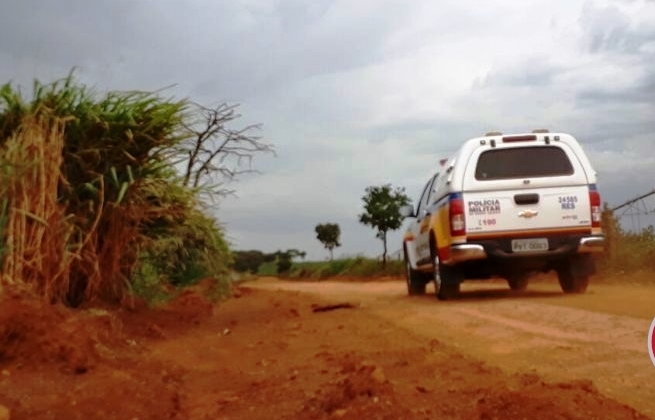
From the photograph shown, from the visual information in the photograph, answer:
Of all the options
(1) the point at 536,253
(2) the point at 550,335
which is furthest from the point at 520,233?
(2) the point at 550,335

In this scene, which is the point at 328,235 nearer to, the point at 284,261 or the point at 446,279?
the point at 284,261

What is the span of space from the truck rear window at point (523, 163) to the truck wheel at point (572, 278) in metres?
1.35

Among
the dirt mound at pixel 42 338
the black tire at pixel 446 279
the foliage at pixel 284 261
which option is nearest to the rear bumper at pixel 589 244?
the black tire at pixel 446 279

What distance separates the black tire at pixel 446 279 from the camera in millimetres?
13352

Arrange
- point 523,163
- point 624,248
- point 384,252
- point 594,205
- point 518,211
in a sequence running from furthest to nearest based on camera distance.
Answer: 1. point 384,252
2. point 624,248
3. point 523,163
4. point 594,205
5. point 518,211

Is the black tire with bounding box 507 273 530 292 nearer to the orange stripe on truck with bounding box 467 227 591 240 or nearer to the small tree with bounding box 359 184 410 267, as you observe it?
the orange stripe on truck with bounding box 467 227 591 240

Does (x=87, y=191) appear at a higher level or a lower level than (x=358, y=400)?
higher

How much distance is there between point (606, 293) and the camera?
13617 mm

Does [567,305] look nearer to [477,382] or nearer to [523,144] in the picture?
[523,144]

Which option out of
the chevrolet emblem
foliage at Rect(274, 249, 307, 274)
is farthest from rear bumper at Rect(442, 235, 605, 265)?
foliage at Rect(274, 249, 307, 274)

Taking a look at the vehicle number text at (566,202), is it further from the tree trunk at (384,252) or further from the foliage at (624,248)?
the tree trunk at (384,252)

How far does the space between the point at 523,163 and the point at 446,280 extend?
1891mm

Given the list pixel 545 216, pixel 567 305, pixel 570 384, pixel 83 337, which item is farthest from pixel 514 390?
pixel 545 216

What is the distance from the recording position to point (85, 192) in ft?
28.1
